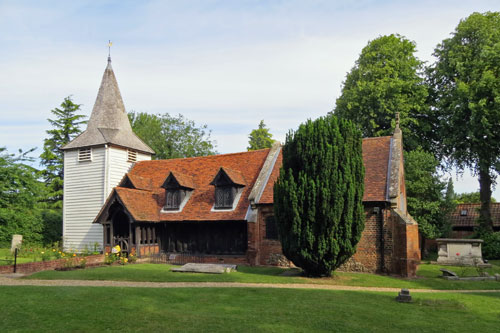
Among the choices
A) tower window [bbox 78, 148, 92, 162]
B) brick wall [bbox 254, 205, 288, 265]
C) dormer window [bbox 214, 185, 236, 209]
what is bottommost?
brick wall [bbox 254, 205, 288, 265]

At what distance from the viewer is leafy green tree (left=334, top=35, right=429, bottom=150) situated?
112ft

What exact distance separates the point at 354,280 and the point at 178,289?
7.59 meters

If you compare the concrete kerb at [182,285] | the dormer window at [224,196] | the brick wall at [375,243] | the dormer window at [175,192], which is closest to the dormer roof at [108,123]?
the dormer window at [175,192]

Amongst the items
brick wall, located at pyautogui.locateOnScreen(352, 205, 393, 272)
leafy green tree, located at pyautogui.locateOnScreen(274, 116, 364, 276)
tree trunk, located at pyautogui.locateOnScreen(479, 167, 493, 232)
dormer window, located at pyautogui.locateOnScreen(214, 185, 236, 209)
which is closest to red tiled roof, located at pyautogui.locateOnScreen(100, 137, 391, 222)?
dormer window, located at pyautogui.locateOnScreen(214, 185, 236, 209)

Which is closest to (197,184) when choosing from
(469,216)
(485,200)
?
(485,200)

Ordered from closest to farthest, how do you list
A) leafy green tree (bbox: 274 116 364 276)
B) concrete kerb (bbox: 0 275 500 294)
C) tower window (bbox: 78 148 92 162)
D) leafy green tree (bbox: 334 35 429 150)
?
concrete kerb (bbox: 0 275 500 294) < leafy green tree (bbox: 274 116 364 276) < tower window (bbox: 78 148 92 162) < leafy green tree (bbox: 334 35 429 150)

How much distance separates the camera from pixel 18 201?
3125cm

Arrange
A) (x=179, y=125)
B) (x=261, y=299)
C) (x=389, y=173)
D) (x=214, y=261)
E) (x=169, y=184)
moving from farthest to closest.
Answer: (x=179, y=125) < (x=169, y=184) < (x=214, y=261) < (x=389, y=173) < (x=261, y=299)

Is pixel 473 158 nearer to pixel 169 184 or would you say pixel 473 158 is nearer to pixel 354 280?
pixel 354 280

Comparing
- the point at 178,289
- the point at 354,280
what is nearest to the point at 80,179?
the point at 178,289

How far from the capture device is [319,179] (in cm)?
1759

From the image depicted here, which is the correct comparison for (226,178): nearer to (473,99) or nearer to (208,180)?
(208,180)

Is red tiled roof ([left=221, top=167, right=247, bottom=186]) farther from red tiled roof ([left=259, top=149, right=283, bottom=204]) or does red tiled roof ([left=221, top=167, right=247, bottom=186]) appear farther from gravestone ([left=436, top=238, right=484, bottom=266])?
gravestone ([left=436, top=238, right=484, bottom=266])

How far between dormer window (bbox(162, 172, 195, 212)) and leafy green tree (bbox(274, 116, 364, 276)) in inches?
376
